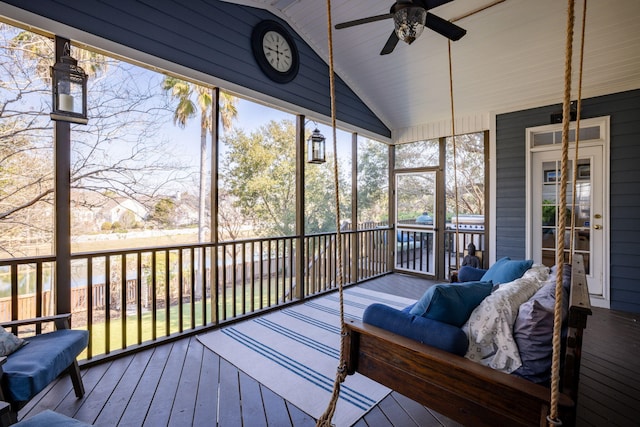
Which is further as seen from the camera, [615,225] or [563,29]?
[615,225]

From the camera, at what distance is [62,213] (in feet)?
7.59

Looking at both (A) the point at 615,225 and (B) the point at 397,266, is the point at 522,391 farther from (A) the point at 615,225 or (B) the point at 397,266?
(B) the point at 397,266

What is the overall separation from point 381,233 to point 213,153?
11.8ft

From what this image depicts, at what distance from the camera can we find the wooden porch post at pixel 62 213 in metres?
2.29

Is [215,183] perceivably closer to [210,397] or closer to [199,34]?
[199,34]

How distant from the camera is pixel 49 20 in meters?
2.20

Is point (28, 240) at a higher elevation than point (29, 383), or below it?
higher

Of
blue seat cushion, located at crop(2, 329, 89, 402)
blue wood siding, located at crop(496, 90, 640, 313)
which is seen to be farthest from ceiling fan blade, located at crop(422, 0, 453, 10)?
blue seat cushion, located at crop(2, 329, 89, 402)

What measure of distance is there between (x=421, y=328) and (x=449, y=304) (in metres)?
0.19

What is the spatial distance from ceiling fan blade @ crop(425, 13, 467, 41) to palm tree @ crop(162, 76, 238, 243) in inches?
125

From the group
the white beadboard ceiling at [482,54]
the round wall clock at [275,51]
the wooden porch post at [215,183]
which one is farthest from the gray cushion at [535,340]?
the round wall clock at [275,51]

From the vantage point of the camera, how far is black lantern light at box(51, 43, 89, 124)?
208 cm

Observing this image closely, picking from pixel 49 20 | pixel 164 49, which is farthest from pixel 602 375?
pixel 49 20

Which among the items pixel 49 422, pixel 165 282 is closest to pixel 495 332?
pixel 49 422
